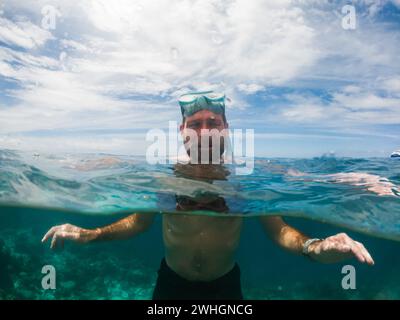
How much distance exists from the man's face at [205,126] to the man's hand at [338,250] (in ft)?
9.88

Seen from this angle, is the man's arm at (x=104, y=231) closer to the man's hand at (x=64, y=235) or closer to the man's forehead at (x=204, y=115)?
the man's hand at (x=64, y=235)

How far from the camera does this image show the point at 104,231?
568 centimetres

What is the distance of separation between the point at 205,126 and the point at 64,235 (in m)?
3.56

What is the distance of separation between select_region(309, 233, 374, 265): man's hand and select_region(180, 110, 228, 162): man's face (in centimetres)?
301

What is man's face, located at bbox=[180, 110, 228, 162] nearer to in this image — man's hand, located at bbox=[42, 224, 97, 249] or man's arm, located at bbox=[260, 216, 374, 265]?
man's arm, located at bbox=[260, 216, 374, 265]

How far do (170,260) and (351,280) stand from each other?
4.37 metres

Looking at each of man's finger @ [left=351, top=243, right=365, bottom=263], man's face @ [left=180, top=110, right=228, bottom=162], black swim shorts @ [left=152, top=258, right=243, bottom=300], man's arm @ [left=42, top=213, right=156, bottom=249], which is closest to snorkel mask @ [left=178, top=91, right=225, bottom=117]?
man's face @ [left=180, top=110, right=228, bottom=162]

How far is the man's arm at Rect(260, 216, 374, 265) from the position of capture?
3.86 meters

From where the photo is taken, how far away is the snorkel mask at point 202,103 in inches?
260

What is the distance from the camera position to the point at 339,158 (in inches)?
780

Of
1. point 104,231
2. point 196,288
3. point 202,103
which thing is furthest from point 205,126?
point 196,288

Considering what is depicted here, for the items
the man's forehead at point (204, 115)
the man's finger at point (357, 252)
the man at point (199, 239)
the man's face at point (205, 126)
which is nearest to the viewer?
the man's finger at point (357, 252)

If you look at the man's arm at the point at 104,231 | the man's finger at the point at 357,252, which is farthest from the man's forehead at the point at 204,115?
the man's finger at the point at 357,252
